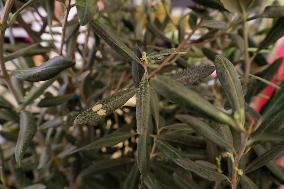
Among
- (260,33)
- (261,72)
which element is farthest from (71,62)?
(260,33)

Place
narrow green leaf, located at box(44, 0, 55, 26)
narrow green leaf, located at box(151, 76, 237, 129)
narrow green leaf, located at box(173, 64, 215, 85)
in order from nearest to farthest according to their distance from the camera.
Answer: narrow green leaf, located at box(151, 76, 237, 129) → narrow green leaf, located at box(173, 64, 215, 85) → narrow green leaf, located at box(44, 0, 55, 26)

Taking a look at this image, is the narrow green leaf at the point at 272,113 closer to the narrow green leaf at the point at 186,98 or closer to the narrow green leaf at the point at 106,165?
the narrow green leaf at the point at 186,98

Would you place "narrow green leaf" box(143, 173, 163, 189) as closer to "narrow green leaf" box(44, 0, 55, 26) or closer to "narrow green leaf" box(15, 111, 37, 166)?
"narrow green leaf" box(15, 111, 37, 166)

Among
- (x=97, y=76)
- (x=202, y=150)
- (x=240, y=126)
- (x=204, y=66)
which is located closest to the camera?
(x=240, y=126)

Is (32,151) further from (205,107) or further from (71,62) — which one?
(205,107)

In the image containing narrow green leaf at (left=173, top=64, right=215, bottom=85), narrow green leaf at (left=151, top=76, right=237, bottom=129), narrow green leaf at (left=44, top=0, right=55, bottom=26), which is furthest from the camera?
narrow green leaf at (left=44, top=0, right=55, bottom=26)

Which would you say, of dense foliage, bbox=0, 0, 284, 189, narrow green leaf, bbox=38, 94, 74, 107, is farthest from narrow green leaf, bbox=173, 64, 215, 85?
narrow green leaf, bbox=38, 94, 74, 107

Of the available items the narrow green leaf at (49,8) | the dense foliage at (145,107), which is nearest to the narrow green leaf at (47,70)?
the dense foliage at (145,107)
